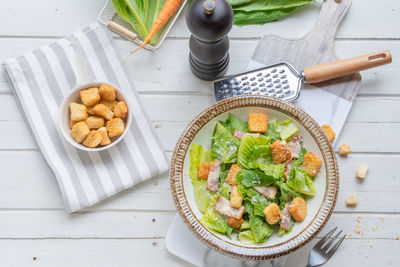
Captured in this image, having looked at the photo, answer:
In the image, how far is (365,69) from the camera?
206 centimetres

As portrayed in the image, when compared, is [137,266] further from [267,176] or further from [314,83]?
[314,83]

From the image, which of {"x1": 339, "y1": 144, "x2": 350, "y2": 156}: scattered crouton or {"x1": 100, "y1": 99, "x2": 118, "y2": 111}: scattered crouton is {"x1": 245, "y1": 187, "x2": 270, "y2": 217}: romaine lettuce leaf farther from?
{"x1": 100, "y1": 99, "x2": 118, "y2": 111}: scattered crouton

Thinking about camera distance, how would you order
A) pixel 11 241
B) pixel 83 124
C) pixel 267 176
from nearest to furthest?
1. pixel 267 176
2. pixel 83 124
3. pixel 11 241

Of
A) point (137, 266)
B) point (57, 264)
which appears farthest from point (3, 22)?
point (137, 266)

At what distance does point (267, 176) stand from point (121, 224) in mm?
797

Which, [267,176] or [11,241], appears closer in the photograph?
[267,176]

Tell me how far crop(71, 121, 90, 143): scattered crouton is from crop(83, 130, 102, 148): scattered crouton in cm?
2

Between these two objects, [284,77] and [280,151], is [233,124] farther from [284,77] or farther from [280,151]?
[284,77]

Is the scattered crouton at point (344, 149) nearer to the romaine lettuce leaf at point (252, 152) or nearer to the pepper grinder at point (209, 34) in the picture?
the romaine lettuce leaf at point (252, 152)

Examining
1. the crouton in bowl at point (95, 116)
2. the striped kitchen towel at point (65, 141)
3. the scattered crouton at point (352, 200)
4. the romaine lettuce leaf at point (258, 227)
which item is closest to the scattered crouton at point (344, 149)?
the scattered crouton at point (352, 200)

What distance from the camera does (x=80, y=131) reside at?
2.02 meters

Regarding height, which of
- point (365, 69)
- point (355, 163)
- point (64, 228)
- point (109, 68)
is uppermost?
point (365, 69)

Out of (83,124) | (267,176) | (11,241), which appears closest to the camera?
(267,176)

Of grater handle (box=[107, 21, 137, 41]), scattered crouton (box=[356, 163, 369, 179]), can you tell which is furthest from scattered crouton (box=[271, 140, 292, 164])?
grater handle (box=[107, 21, 137, 41])
